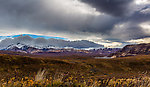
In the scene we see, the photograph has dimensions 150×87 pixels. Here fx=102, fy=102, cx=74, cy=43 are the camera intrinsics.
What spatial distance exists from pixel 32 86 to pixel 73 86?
8.42ft

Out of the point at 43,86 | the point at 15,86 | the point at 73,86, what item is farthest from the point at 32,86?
the point at 73,86

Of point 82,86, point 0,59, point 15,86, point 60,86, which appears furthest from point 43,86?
point 0,59

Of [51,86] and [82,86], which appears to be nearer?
[51,86]

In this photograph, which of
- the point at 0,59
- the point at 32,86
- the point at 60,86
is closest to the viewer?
the point at 32,86

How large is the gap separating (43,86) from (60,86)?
1.06 m

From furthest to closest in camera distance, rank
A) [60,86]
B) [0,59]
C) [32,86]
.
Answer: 1. [0,59]
2. [60,86]
3. [32,86]

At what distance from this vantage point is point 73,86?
22.3 feet

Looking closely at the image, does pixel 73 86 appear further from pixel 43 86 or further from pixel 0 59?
pixel 0 59

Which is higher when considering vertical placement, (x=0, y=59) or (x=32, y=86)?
(x=32, y=86)

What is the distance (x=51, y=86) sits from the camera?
611 cm

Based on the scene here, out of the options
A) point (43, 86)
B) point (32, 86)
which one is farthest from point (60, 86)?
point (32, 86)

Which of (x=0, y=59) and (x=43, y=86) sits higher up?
(x=43, y=86)

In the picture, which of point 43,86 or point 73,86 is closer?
point 43,86

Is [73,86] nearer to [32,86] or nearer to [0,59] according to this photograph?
[32,86]
